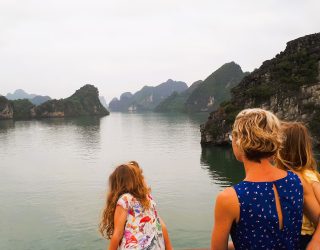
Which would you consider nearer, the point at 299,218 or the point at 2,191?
the point at 299,218

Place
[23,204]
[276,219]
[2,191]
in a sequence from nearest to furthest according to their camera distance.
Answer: [276,219], [23,204], [2,191]

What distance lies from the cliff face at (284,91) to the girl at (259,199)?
52.0 metres

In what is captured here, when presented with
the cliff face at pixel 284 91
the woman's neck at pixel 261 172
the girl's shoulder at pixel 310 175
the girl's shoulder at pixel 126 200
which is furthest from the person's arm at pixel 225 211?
the cliff face at pixel 284 91

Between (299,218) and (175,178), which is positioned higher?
(299,218)

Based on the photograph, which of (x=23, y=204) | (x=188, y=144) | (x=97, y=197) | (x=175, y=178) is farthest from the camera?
(x=188, y=144)

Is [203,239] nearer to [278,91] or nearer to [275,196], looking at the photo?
[275,196]

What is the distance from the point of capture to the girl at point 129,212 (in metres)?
4.60

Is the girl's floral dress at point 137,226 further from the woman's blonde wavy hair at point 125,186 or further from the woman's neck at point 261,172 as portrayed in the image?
the woman's neck at point 261,172

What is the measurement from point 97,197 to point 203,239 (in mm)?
12563

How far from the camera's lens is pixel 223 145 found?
59.5 m

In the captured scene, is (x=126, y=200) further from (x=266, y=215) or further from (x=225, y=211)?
(x=266, y=215)

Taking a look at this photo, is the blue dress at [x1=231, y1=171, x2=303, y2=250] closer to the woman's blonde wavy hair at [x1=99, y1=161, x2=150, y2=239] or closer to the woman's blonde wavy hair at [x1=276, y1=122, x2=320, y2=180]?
the woman's blonde wavy hair at [x1=276, y1=122, x2=320, y2=180]

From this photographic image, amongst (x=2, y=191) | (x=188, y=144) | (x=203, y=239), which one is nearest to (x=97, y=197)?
(x=2, y=191)

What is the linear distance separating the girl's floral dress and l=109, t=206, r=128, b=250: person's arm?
6 centimetres
